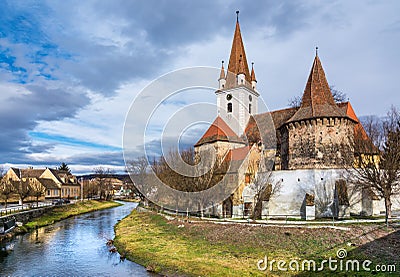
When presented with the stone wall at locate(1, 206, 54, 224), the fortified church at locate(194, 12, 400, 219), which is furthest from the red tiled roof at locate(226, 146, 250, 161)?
the stone wall at locate(1, 206, 54, 224)

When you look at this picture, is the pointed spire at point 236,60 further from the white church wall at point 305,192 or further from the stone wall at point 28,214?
the stone wall at point 28,214

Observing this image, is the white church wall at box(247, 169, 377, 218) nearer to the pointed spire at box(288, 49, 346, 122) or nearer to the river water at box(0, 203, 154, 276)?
the pointed spire at box(288, 49, 346, 122)

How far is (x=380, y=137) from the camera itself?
90.6 feet

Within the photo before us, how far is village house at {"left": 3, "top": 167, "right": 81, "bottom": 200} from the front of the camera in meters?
71.6

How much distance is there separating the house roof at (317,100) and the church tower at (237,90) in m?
18.8

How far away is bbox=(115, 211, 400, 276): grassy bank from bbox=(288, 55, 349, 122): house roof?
15502 mm

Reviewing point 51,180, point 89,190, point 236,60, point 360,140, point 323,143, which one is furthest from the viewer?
point 89,190

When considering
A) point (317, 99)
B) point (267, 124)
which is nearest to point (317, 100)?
point (317, 99)

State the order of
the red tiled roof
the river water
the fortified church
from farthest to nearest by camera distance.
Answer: the red tiled roof, the fortified church, the river water

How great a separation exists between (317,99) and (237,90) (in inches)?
944

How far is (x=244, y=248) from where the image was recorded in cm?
2288

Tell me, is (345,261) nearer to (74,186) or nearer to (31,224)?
(31,224)

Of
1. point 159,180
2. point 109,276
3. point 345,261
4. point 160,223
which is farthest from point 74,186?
point 345,261

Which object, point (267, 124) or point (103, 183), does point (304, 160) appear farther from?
point (103, 183)
